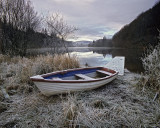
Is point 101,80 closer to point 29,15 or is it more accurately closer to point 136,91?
point 136,91

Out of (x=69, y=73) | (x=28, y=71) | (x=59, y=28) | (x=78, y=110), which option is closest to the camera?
(x=78, y=110)

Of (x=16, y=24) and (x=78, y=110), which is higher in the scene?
(x=16, y=24)

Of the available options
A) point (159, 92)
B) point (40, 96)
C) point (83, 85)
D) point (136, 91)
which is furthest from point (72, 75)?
point (159, 92)

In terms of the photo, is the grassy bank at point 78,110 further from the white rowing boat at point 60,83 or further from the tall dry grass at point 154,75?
the tall dry grass at point 154,75

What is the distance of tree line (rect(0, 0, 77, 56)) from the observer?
6.94 metres

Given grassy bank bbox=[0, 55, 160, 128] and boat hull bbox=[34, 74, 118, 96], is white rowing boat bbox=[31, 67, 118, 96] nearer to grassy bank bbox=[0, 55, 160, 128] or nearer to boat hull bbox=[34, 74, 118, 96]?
boat hull bbox=[34, 74, 118, 96]

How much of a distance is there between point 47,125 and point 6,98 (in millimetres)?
1626

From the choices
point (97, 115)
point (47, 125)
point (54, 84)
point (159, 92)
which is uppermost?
point (54, 84)

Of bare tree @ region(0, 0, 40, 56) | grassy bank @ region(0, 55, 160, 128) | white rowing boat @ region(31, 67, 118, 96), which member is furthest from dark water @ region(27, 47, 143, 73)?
white rowing boat @ region(31, 67, 118, 96)

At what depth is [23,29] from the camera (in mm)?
8242

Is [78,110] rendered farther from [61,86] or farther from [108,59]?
[108,59]

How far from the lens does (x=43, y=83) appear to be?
2209mm

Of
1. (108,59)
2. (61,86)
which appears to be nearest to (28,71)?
(61,86)

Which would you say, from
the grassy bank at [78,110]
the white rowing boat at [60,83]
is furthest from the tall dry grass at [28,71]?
the white rowing boat at [60,83]
